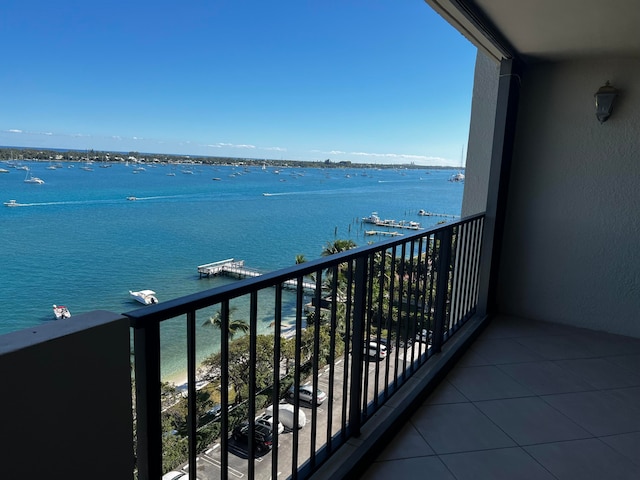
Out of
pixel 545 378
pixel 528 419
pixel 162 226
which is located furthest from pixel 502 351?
pixel 162 226

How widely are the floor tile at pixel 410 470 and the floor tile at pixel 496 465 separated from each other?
0.15ft

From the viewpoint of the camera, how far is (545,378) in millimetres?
2545

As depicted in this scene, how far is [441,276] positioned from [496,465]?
41.8 inches

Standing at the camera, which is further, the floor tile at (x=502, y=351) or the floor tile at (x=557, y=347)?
the floor tile at (x=557, y=347)

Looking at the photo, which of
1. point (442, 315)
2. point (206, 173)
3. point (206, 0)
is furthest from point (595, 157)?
point (206, 173)

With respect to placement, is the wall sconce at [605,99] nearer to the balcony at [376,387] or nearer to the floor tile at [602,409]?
the balcony at [376,387]

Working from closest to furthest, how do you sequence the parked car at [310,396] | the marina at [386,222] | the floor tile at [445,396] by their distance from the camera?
the parked car at [310,396], the floor tile at [445,396], the marina at [386,222]

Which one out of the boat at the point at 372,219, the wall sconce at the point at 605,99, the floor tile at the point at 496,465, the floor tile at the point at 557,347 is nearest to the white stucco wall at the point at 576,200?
the wall sconce at the point at 605,99

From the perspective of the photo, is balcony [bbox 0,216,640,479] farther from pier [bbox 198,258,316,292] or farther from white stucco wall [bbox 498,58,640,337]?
pier [bbox 198,258,316,292]

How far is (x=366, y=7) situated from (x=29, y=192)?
117ft

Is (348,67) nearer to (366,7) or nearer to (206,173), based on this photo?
(366,7)

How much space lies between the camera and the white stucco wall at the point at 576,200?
314cm

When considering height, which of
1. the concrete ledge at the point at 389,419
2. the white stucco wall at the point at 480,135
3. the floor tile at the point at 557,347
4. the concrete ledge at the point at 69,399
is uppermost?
the white stucco wall at the point at 480,135

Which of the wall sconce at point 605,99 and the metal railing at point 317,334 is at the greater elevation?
the wall sconce at point 605,99
